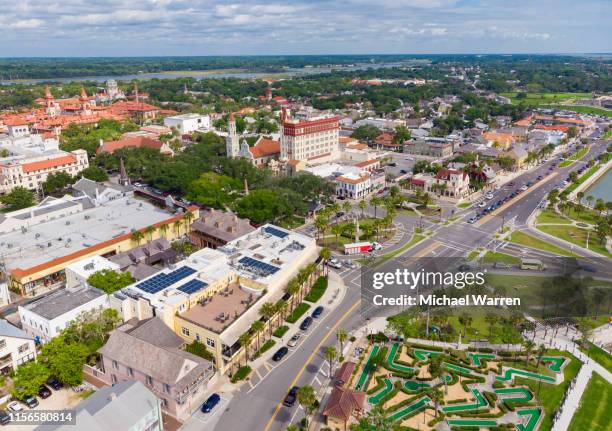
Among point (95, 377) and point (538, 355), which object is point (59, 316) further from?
point (538, 355)

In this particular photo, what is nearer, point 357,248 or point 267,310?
point 267,310

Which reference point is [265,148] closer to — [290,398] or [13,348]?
[13,348]

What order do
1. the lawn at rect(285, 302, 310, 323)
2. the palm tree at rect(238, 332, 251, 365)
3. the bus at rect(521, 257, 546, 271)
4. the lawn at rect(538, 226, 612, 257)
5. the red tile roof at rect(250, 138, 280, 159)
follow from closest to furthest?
the palm tree at rect(238, 332, 251, 365) < the lawn at rect(285, 302, 310, 323) < the bus at rect(521, 257, 546, 271) < the lawn at rect(538, 226, 612, 257) < the red tile roof at rect(250, 138, 280, 159)

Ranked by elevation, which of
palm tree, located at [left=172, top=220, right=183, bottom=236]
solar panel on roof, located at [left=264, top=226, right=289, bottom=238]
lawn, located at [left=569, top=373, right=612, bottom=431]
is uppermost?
solar panel on roof, located at [left=264, top=226, right=289, bottom=238]

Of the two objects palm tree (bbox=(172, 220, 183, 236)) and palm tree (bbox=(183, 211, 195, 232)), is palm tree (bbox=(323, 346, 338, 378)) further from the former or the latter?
palm tree (bbox=(183, 211, 195, 232))

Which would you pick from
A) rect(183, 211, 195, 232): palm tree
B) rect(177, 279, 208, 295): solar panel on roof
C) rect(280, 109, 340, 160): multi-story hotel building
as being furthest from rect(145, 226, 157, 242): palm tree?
rect(280, 109, 340, 160): multi-story hotel building

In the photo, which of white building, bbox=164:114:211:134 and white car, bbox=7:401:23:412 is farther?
white building, bbox=164:114:211:134

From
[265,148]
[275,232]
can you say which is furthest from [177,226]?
[265,148]
